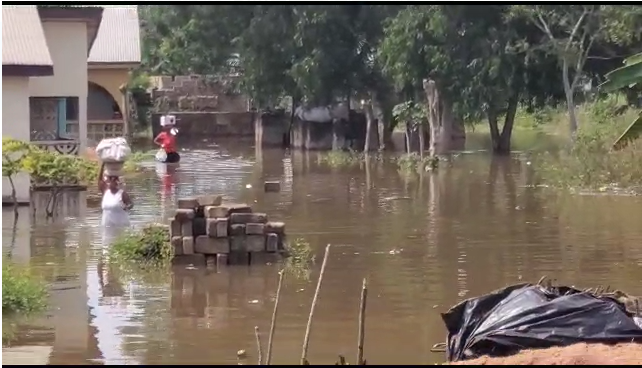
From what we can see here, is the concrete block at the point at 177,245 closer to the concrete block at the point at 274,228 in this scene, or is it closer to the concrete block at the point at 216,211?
the concrete block at the point at 216,211

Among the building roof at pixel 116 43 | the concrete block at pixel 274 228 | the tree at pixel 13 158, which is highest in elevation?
the building roof at pixel 116 43

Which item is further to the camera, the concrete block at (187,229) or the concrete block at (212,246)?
the concrete block at (212,246)

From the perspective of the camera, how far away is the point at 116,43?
132ft

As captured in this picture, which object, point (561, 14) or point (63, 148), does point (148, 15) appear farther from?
point (63, 148)

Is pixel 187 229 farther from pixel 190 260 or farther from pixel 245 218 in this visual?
pixel 245 218

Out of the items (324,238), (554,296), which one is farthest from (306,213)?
(554,296)

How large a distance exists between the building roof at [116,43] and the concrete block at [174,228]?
983 inches

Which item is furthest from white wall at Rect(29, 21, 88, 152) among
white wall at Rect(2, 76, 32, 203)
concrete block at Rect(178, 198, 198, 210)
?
concrete block at Rect(178, 198, 198, 210)

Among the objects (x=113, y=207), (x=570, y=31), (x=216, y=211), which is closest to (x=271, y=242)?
(x=216, y=211)

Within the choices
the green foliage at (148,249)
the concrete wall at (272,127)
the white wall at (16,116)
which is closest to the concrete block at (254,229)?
the green foliage at (148,249)

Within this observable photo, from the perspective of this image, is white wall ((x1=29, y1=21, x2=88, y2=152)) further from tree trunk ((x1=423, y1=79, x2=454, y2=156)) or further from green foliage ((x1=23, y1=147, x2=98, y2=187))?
tree trunk ((x1=423, y1=79, x2=454, y2=156))

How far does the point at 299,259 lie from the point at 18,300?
413cm

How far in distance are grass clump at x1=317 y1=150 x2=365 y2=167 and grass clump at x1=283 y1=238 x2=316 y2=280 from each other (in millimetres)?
17768

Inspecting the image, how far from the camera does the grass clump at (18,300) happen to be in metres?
10.8
